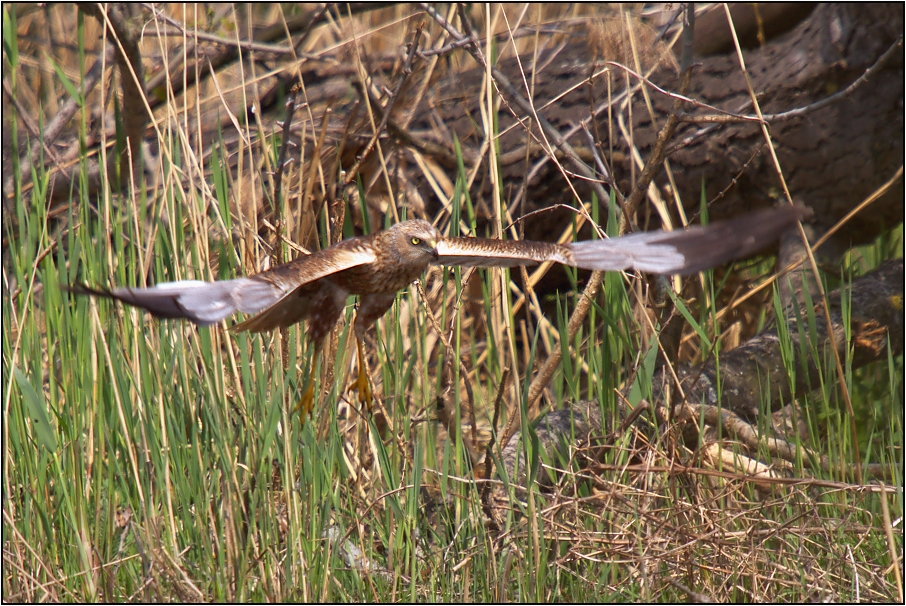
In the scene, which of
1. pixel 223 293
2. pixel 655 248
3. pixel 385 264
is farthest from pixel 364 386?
pixel 655 248

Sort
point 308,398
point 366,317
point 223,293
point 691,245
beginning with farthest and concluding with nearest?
point 366,317 → point 308,398 → point 691,245 → point 223,293

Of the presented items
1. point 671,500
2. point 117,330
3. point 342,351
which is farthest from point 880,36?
point 117,330

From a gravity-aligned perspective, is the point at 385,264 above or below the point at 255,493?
above

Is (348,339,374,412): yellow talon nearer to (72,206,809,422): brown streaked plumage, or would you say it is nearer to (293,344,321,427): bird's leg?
(72,206,809,422): brown streaked plumage

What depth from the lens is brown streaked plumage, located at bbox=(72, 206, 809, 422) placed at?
1.92 metres

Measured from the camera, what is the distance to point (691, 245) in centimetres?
220

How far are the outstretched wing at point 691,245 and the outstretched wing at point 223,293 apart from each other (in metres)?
0.65

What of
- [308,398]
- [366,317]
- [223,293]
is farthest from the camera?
[366,317]

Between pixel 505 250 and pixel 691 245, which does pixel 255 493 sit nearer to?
pixel 505 250

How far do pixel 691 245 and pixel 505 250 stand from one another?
1.49 ft

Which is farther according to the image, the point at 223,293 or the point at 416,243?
the point at 416,243

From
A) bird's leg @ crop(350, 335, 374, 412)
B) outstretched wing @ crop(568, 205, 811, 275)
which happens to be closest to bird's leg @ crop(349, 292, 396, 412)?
bird's leg @ crop(350, 335, 374, 412)

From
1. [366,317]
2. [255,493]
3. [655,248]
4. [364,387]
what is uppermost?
[655,248]

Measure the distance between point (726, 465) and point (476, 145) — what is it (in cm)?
189
